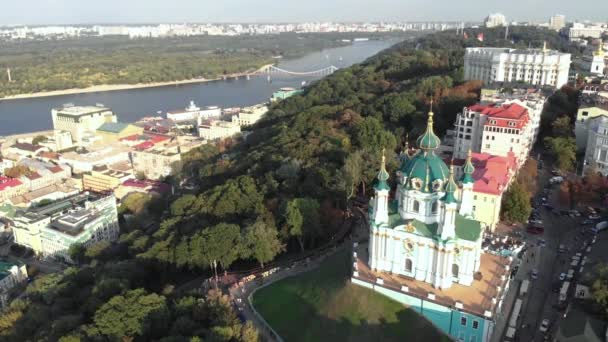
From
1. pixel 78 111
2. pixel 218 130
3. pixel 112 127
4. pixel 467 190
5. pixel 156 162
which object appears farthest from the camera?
pixel 78 111

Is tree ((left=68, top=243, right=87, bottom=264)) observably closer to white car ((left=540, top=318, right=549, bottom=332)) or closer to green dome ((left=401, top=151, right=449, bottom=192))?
green dome ((left=401, top=151, right=449, bottom=192))

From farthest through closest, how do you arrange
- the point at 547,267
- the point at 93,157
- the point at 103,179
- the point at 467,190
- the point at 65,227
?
the point at 93,157
the point at 103,179
the point at 65,227
the point at 547,267
the point at 467,190

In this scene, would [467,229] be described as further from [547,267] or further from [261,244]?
[261,244]

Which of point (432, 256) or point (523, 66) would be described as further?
point (523, 66)

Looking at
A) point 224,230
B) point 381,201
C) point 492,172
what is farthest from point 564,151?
point 224,230

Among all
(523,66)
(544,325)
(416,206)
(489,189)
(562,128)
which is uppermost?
(523,66)

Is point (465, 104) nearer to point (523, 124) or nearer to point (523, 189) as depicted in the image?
point (523, 124)
